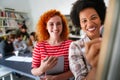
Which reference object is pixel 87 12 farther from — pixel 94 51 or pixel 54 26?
pixel 54 26

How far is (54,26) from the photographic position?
100 cm

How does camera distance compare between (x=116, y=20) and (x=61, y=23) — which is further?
(x=61, y=23)

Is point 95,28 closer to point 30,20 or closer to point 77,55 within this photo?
point 77,55

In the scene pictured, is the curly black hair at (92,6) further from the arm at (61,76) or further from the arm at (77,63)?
the arm at (61,76)

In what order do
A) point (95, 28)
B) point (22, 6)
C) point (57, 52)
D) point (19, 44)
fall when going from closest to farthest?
point (95, 28) < point (57, 52) < point (19, 44) < point (22, 6)

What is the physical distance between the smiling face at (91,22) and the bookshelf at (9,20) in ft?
14.1

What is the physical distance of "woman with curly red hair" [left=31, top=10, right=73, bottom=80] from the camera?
3.15 ft

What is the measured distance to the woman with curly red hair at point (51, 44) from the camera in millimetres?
961

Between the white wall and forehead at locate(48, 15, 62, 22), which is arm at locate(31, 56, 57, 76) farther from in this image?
the white wall

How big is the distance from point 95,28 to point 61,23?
56 cm

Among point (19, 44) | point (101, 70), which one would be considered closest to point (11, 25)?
point (19, 44)

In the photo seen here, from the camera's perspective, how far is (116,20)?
7.2 inches

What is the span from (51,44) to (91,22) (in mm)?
527

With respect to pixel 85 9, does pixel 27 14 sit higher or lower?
higher
